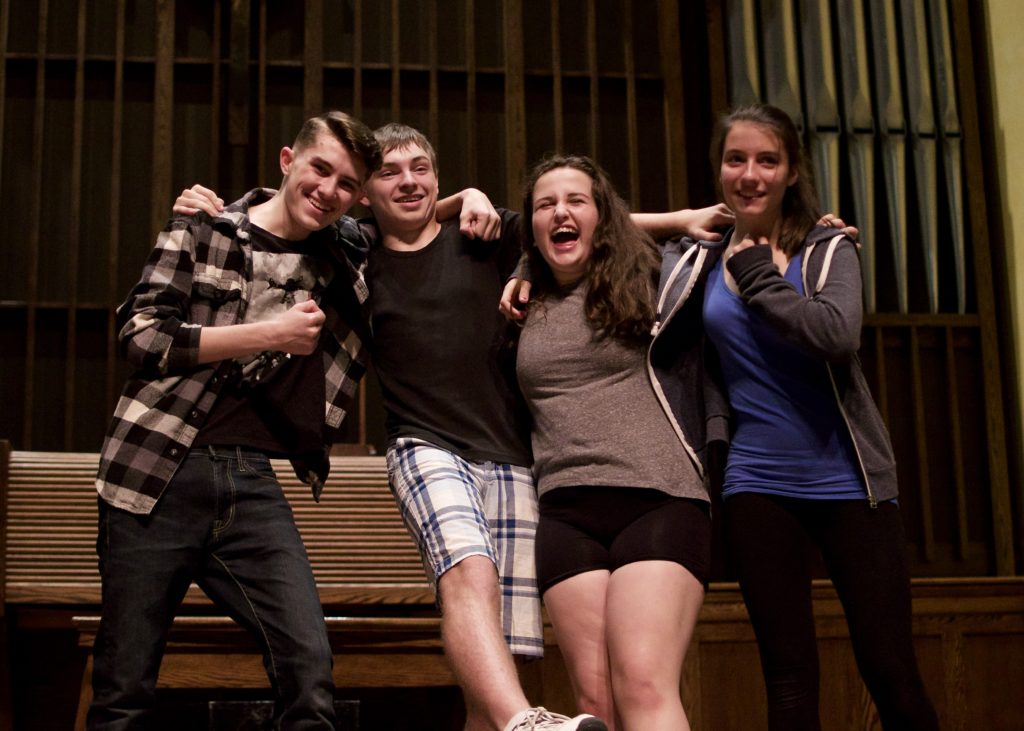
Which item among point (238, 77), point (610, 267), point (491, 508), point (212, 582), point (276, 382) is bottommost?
point (212, 582)

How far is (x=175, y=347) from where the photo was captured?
2.04 meters

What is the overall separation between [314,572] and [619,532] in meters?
1.54

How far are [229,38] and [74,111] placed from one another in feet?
2.20

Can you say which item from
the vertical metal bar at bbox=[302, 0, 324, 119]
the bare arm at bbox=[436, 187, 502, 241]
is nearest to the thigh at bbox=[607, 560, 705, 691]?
the bare arm at bbox=[436, 187, 502, 241]

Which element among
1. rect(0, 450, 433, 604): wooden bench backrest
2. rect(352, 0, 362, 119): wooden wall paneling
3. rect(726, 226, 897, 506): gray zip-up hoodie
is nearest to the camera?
rect(726, 226, 897, 506): gray zip-up hoodie

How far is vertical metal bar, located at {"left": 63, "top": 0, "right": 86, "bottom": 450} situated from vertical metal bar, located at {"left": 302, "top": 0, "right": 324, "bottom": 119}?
0.85 m

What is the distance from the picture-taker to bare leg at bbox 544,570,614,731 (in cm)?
204

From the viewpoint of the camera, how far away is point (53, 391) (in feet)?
13.8

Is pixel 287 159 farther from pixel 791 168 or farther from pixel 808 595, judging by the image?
pixel 808 595

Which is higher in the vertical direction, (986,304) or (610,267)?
(986,304)

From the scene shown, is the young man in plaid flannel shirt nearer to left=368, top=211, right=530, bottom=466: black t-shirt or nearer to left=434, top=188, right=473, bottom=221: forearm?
left=368, top=211, right=530, bottom=466: black t-shirt

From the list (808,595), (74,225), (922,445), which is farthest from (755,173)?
(74,225)

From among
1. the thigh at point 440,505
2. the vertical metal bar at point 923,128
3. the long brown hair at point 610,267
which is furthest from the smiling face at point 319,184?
the vertical metal bar at point 923,128

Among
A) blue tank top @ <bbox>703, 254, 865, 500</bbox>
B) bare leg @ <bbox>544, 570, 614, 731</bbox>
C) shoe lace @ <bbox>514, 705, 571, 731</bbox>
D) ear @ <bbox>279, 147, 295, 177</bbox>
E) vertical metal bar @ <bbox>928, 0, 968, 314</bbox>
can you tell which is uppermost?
vertical metal bar @ <bbox>928, 0, 968, 314</bbox>
